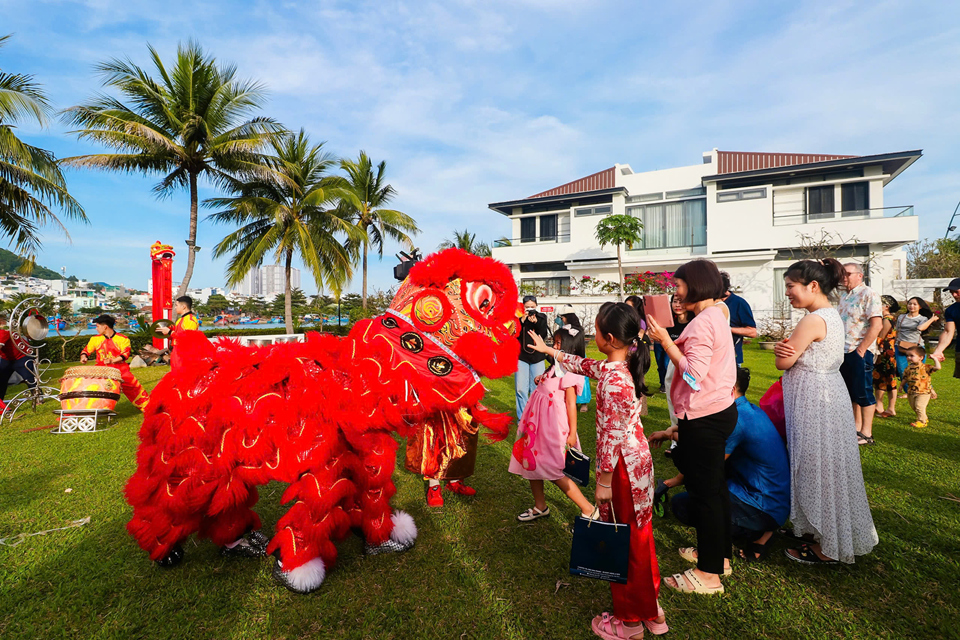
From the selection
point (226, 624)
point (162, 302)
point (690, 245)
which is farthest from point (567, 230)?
point (226, 624)

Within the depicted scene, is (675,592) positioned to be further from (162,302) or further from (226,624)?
(162,302)

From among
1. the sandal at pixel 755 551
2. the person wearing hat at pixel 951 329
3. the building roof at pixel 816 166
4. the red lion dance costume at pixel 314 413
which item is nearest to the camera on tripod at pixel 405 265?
the red lion dance costume at pixel 314 413

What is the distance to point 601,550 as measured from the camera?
192 centimetres

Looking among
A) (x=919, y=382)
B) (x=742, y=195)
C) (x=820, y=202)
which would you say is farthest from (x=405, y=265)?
(x=820, y=202)

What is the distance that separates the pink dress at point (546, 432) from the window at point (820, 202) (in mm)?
21544

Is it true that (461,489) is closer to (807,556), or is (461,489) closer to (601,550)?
(601,550)

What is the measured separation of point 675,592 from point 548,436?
1055 mm

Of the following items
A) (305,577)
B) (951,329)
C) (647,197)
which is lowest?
(305,577)

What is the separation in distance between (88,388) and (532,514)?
5.92 metres

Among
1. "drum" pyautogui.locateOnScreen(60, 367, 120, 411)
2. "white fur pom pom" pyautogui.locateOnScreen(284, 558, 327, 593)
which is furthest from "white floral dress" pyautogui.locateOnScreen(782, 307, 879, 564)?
"drum" pyautogui.locateOnScreen(60, 367, 120, 411)

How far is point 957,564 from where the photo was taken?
8.25ft

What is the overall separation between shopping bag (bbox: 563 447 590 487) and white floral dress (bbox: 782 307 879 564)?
118 cm

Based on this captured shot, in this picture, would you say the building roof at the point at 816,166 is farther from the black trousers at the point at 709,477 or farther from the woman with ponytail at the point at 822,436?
the black trousers at the point at 709,477

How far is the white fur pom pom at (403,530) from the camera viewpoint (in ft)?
9.13
